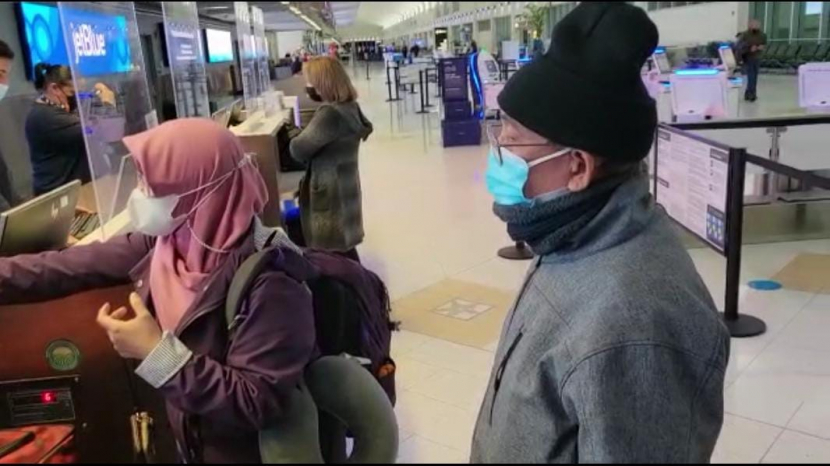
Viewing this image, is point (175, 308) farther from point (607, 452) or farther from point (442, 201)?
point (442, 201)

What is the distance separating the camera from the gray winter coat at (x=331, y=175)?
395 cm

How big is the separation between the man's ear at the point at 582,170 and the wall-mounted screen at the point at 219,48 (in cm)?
478

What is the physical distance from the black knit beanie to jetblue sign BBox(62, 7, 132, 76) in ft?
3.37

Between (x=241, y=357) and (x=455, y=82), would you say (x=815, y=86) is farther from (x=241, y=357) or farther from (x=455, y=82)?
(x=241, y=357)

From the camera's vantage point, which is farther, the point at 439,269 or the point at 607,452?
the point at 439,269

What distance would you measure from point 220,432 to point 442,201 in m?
5.86

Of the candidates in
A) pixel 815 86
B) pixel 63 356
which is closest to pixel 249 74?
pixel 63 356

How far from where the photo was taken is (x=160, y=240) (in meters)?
1.59

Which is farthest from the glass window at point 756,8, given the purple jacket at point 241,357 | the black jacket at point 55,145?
the black jacket at point 55,145

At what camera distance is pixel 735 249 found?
362cm

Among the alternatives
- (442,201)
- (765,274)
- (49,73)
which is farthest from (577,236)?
(442,201)

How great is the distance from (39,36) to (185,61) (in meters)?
3.81

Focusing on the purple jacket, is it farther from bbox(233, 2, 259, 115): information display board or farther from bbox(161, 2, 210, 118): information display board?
bbox(233, 2, 259, 115): information display board

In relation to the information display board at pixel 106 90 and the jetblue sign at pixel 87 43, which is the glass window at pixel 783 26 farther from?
the jetblue sign at pixel 87 43
